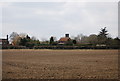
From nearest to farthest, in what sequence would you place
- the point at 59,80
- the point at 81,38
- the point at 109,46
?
the point at 59,80 < the point at 109,46 < the point at 81,38

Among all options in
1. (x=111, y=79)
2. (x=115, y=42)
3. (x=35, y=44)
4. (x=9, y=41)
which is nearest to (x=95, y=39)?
(x=115, y=42)

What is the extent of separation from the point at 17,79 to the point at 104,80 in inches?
175

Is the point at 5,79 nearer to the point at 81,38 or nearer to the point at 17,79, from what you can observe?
the point at 17,79

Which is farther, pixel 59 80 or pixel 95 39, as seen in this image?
pixel 95 39

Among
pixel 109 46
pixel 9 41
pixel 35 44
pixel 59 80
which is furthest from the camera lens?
pixel 9 41

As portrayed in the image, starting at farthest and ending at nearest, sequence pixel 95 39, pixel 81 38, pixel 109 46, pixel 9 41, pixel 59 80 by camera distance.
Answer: pixel 81 38 < pixel 9 41 < pixel 95 39 < pixel 109 46 < pixel 59 80

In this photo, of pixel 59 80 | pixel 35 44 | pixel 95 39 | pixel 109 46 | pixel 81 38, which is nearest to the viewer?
pixel 59 80

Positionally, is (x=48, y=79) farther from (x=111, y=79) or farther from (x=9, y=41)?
(x=9, y=41)

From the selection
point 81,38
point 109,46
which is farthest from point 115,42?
point 81,38

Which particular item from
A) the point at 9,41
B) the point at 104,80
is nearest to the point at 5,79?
the point at 104,80

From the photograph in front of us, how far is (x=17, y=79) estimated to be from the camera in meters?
A: 11.1

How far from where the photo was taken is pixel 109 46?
3157 inches

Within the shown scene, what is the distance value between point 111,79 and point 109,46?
233 feet

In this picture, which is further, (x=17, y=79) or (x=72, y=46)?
(x=72, y=46)
